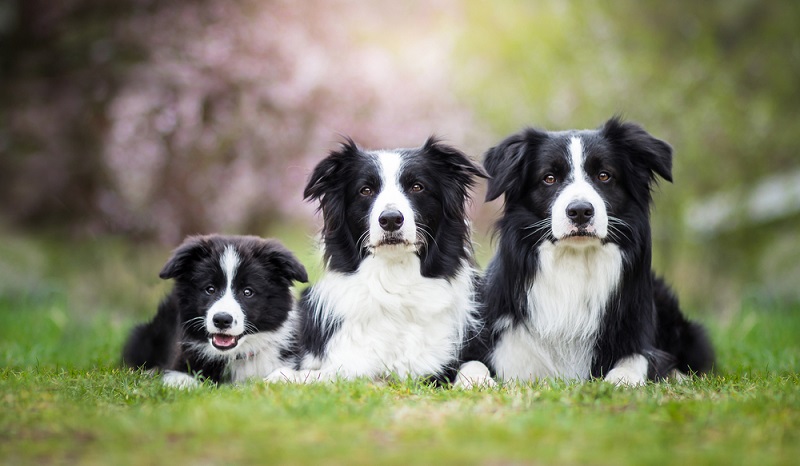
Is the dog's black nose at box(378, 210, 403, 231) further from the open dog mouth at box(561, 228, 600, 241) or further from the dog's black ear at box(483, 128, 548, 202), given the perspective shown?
the open dog mouth at box(561, 228, 600, 241)

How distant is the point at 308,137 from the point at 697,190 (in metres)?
4.59

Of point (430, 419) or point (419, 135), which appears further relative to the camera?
point (419, 135)

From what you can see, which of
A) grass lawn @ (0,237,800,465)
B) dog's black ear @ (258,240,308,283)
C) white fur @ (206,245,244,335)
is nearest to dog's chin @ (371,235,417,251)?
dog's black ear @ (258,240,308,283)

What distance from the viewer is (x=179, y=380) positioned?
477 cm

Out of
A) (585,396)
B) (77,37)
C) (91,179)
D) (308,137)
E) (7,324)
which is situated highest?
(77,37)

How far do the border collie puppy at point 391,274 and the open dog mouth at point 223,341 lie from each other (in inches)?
13.0

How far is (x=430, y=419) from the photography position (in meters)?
3.59

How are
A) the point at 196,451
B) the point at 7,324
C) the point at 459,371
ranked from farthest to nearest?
the point at 7,324 → the point at 459,371 → the point at 196,451

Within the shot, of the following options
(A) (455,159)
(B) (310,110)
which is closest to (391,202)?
(A) (455,159)

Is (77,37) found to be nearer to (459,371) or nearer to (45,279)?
(45,279)

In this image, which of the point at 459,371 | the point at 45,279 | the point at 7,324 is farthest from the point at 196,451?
the point at 45,279

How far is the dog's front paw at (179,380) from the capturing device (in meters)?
4.56

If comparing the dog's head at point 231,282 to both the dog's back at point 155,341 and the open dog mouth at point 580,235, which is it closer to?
the dog's back at point 155,341

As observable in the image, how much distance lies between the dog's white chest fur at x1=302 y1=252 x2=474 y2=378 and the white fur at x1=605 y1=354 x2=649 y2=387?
3.00 feet
